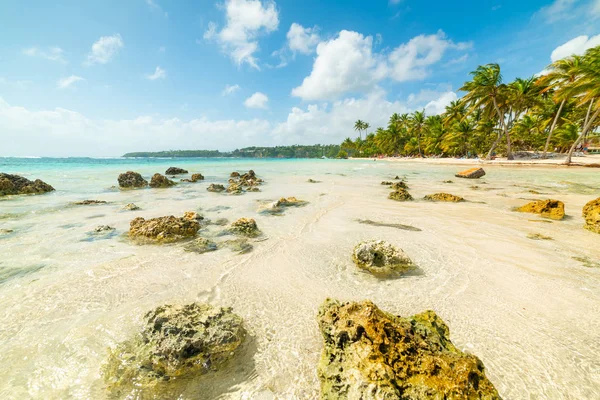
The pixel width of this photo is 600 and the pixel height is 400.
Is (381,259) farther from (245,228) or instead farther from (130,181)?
(130,181)

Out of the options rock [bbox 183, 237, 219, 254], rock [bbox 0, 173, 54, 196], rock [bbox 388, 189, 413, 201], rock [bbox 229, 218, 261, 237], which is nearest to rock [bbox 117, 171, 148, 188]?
rock [bbox 0, 173, 54, 196]

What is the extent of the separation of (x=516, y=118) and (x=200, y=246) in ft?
164

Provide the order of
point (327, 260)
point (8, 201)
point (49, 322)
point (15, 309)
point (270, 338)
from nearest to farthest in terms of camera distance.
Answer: point (270, 338) < point (49, 322) < point (15, 309) < point (327, 260) < point (8, 201)

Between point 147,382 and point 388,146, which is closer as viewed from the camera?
point 147,382

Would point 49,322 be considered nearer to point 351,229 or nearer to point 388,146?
point 351,229

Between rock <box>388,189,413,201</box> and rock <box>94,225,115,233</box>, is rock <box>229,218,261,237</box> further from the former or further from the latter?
rock <box>388,189,413,201</box>

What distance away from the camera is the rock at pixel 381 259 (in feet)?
12.7

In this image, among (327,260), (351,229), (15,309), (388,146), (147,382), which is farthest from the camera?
(388,146)

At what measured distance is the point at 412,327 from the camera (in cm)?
216

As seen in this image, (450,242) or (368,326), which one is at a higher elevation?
(368,326)

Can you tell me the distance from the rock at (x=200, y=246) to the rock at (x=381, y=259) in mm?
2886

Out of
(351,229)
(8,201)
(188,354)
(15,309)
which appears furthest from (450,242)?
(8,201)

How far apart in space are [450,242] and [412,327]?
3.62 meters

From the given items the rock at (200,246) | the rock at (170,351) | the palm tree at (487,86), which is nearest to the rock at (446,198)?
the rock at (200,246)
